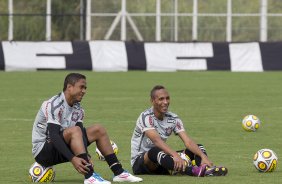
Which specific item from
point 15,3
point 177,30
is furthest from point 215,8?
point 15,3

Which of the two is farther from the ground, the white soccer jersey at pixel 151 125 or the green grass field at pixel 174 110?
the white soccer jersey at pixel 151 125

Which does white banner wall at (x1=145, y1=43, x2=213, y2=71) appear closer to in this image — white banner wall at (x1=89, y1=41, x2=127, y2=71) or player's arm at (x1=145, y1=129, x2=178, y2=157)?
white banner wall at (x1=89, y1=41, x2=127, y2=71)

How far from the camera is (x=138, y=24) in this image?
4788 cm

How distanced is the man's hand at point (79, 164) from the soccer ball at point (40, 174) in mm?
902

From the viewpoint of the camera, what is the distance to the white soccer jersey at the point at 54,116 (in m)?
13.3

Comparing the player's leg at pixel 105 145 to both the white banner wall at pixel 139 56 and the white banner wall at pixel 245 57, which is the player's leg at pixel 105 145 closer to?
the white banner wall at pixel 139 56

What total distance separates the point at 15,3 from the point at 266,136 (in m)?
32.5

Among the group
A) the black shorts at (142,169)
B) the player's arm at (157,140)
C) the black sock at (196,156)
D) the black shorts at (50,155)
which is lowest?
the black shorts at (142,169)

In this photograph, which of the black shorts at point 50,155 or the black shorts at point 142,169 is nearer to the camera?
the black shorts at point 50,155

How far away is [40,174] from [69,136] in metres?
0.82

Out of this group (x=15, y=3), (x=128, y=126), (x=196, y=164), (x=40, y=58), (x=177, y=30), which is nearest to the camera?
(x=196, y=164)

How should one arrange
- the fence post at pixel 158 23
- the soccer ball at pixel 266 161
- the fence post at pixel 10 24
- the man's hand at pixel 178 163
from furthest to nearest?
the fence post at pixel 158 23, the fence post at pixel 10 24, the soccer ball at pixel 266 161, the man's hand at pixel 178 163

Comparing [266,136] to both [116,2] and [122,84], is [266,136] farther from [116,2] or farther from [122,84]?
[116,2]

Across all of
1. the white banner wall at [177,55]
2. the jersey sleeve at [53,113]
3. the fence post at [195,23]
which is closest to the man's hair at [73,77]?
the jersey sleeve at [53,113]
